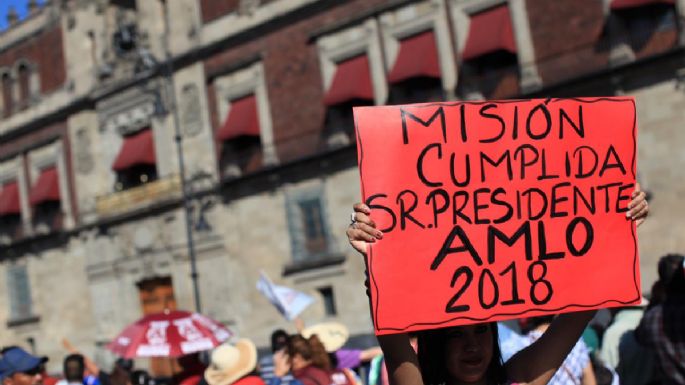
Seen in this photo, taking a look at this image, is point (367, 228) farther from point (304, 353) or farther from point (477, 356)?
point (304, 353)

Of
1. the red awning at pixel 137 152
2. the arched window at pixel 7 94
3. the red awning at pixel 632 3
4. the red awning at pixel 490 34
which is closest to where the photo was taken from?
the red awning at pixel 632 3

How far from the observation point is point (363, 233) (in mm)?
3188

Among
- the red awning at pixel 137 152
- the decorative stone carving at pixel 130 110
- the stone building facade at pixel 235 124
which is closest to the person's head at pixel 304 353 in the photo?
the stone building facade at pixel 235 124

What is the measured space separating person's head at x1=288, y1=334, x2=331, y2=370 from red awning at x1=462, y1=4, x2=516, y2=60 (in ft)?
40.5

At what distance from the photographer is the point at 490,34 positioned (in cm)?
1812

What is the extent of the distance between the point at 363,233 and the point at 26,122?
27.5 metres

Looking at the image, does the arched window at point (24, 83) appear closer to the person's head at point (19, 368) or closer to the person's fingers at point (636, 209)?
the person's head at point (19, 368)

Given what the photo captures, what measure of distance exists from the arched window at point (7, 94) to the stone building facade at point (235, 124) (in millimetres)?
51

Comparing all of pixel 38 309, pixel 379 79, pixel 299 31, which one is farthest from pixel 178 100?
pixel 38 309

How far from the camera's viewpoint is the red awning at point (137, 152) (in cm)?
2456

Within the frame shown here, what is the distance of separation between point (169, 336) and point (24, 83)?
23.1 meters

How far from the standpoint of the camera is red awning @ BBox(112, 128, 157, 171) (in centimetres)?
2456

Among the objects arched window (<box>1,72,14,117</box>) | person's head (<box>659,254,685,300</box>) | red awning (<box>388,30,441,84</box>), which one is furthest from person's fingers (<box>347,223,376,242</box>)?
arched window (<box>1,72,14,117</box>)

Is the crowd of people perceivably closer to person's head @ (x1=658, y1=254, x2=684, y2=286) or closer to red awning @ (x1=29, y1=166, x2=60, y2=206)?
person's head @ (x1=658, y1=254, x2=684, y2=286)
